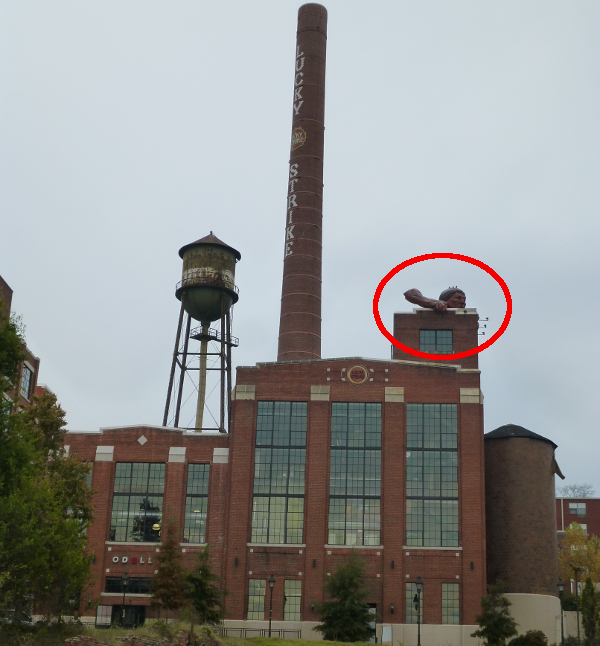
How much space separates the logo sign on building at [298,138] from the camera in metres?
72.0

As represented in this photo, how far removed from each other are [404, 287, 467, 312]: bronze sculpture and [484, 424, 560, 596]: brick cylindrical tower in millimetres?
9821

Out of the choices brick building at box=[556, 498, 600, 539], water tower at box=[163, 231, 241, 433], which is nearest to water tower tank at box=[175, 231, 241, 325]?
water tower at box=[163, 231, 241, 433]

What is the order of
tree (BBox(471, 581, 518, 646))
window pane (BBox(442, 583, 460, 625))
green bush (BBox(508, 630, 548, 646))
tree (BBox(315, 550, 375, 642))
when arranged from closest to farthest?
green bush (BBox(508, 630, 548, 646)), tree (BBox(471, 581, 518, 646)), tree (BBox(315, 550, 375, 642)), window pane (BBox(442, 583, 460, 625))

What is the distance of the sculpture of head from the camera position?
68125 millimetres

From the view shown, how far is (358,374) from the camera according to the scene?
6094 cm

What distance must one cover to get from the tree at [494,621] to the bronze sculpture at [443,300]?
21.5 meters

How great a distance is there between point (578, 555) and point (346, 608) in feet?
120

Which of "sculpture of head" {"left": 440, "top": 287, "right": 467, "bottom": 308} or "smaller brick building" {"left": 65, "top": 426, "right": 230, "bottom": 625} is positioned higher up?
"sculpture of head" {"left": 440, "top": 287, "right": 467, "bottom": 308}

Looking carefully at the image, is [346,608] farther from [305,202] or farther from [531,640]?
[305,202]

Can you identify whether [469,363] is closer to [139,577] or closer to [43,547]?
[139,577]

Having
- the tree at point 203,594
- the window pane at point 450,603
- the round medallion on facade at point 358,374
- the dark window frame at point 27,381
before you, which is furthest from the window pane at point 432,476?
the dark window frame at point 27,381

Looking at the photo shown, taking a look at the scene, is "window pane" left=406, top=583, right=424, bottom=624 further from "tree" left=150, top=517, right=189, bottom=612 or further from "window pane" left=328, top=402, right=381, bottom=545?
"tree" left=150, top=517, right=189, bottom=612

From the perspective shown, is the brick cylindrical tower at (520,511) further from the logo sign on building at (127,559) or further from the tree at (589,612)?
the logo sign on building at (127,559)

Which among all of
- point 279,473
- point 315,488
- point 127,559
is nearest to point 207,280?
point 279,473
